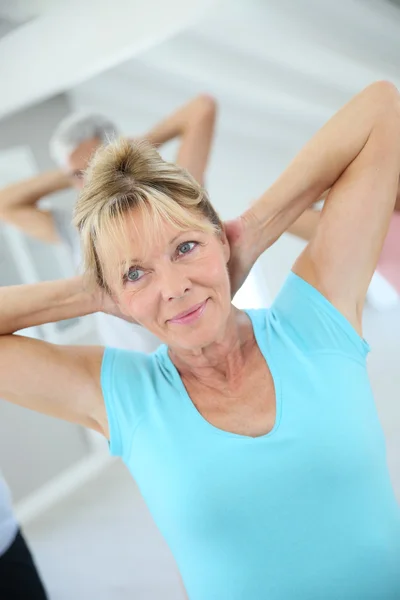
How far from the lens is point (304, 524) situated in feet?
2.77

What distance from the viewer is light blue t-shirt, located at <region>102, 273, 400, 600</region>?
0.84m

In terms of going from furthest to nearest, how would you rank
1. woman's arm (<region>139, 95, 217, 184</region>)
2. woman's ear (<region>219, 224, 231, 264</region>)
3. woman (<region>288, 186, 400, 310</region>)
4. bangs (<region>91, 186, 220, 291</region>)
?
1. woman's arm (<region>139, 95, 217, 184</region>)
2. woman (<region>288, 186, 400, 310</region>)
3. woman's ear (<region>219, 224, 231, 264</region>)
4. bangs (<region>91, 186, 220, 291</region>)

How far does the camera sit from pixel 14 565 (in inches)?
44.8

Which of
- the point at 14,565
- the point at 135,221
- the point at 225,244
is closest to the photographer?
the point at 135,221

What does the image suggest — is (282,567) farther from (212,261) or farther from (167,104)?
(167,104)

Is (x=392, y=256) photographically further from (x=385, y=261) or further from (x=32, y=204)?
(x=32, y=204)

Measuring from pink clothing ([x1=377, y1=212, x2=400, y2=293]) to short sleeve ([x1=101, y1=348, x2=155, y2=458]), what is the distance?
0.54m

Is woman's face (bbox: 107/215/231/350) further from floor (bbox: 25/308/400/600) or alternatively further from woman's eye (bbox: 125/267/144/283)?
floor (bbox: 25/308/400/600)

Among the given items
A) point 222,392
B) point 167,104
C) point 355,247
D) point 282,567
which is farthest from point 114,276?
point 167,104

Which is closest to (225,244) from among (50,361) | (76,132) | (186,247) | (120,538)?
(186,247)

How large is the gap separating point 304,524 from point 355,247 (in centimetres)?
43

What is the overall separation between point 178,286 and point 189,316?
0.05m

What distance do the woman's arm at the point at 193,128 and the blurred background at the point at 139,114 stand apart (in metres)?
0.02

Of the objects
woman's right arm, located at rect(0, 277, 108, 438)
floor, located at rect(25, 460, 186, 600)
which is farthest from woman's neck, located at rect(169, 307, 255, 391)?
floor, located at rect(25, 460, 186, 600)
